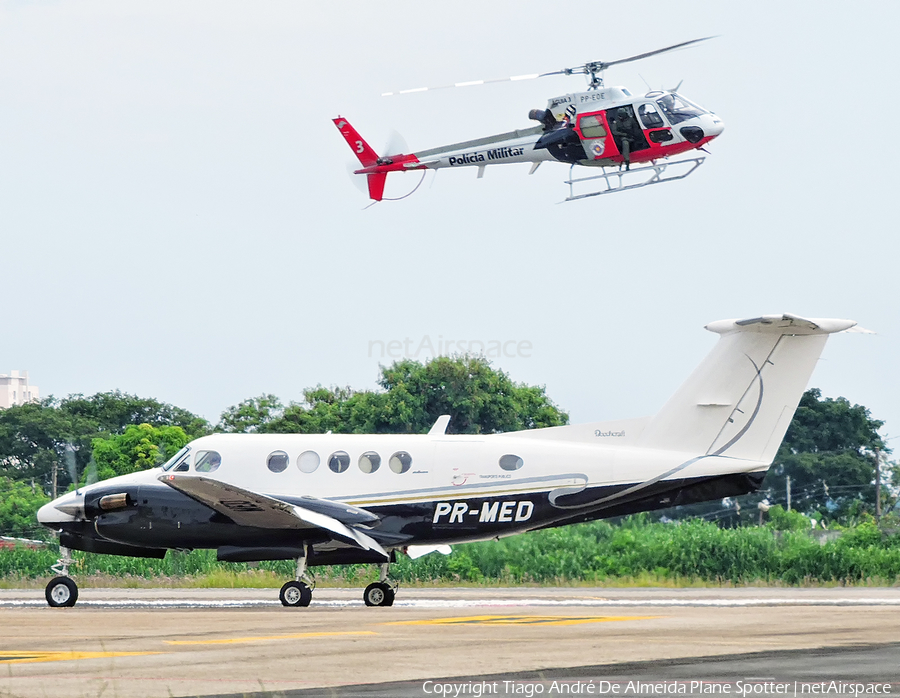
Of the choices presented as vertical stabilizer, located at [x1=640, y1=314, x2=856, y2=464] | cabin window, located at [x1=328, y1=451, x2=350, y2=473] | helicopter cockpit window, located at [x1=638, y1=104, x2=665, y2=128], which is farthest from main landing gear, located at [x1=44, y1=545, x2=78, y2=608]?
helicopter cockpit window, located at [x1=638, y1=104, x2=665, y2=128]

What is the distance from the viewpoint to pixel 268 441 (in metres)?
23.0

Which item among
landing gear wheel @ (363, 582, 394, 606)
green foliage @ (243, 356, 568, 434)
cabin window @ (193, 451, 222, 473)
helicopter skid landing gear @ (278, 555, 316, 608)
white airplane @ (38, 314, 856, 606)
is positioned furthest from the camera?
green foliage @ (243, 356, 568, 434)

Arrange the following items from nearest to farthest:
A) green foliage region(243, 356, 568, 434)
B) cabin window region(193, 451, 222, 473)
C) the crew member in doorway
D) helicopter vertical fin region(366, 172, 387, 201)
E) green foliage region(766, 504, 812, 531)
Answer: cabin window region(193, 451, 222, 473), the crew member in doorway, helicopter vertical fin region(366, 172, 387, 201), green foliage region(766, 504, 812, 531), green foliage region(243, 356, 568, 434)

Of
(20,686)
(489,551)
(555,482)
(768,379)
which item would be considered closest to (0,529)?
(489,551)

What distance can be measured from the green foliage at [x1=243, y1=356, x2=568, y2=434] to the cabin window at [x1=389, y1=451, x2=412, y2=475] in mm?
37014

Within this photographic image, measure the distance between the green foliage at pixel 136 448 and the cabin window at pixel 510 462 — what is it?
32.9 metres

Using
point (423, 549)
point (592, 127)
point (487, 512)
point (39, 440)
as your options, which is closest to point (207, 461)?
point (423, 549)

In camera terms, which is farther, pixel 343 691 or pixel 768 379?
pixel 768 379

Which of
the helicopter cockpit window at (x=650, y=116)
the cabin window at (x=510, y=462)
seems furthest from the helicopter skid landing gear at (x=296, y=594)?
the helicopter cockpit window at (x=650, y=116)

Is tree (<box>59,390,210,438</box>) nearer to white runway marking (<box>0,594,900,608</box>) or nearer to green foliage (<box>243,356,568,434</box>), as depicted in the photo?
green foliage (<box>243,356,568,434</box>)

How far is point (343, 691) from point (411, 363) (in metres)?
57.1

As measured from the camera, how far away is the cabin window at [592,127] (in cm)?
3125

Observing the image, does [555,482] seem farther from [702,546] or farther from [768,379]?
[702,546]

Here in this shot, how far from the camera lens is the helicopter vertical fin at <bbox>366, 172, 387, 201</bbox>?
116 ft
